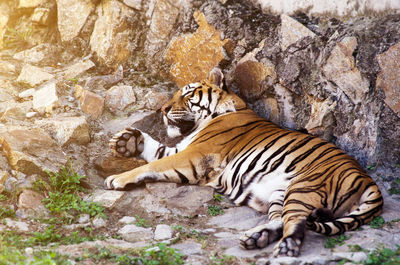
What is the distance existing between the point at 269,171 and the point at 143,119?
1711mm

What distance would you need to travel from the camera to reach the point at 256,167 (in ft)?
14.2

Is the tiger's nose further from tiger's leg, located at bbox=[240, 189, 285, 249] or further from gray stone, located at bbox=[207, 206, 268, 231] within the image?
tiger's leg, located at bbox=[240, 189, 285, 249]

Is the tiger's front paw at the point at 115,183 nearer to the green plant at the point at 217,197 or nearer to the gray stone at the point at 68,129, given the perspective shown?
the gray stone at the point at 68,129

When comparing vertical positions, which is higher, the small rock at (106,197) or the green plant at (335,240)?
the green plant at (335,240)

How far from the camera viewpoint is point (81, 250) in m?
3.19

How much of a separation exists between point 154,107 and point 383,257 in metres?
3.16

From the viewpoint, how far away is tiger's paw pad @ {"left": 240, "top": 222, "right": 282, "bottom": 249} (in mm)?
3357

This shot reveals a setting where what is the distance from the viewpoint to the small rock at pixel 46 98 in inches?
199

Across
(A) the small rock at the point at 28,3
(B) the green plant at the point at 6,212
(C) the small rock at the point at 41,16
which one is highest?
(A) the small rock at the point at 28,3

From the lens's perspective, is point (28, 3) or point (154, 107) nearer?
point (154, 107)

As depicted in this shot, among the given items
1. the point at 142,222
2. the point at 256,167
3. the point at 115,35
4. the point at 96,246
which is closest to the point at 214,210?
the point at 256,167

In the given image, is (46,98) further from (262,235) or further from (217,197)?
(262,235)

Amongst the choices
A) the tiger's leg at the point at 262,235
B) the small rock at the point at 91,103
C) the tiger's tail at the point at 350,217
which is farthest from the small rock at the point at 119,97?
the tiger's tail at the point at 350,217

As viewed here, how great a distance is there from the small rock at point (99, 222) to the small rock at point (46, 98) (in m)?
1.71
